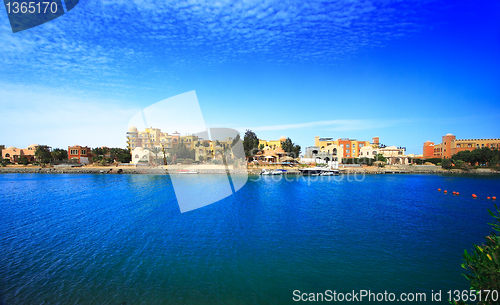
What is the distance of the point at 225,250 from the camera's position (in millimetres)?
13617

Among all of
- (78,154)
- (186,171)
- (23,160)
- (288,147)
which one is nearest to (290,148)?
(288,147)

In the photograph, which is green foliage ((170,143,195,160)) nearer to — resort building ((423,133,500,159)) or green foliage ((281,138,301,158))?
green foliage ((281,138,301,158))

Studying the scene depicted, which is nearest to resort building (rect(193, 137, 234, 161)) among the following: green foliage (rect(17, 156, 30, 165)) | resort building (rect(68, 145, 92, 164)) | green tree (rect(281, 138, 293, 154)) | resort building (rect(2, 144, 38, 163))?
green tree (rect(281, 138, 293, 154))

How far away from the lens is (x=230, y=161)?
61438 millimetres

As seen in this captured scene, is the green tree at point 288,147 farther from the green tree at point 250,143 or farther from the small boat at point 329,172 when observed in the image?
the small boat at point 329,172

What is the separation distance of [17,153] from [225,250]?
96.2m

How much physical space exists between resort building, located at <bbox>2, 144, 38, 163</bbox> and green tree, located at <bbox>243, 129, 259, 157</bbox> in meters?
67.5

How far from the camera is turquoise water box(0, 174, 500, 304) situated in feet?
32.7

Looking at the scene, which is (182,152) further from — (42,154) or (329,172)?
(42,154)

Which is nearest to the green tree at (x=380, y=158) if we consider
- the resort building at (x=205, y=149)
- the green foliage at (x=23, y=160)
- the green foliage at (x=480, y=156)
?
the green foliage at (x=480, y=156)

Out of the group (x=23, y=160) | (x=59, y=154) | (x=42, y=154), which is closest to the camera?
(x=42, y=154)

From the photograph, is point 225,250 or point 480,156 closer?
point 225,250

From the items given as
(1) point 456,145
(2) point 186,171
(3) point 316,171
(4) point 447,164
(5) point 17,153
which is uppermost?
(1) point 456,145

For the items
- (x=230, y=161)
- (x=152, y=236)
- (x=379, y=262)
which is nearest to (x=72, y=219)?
(x=152, y=236)
